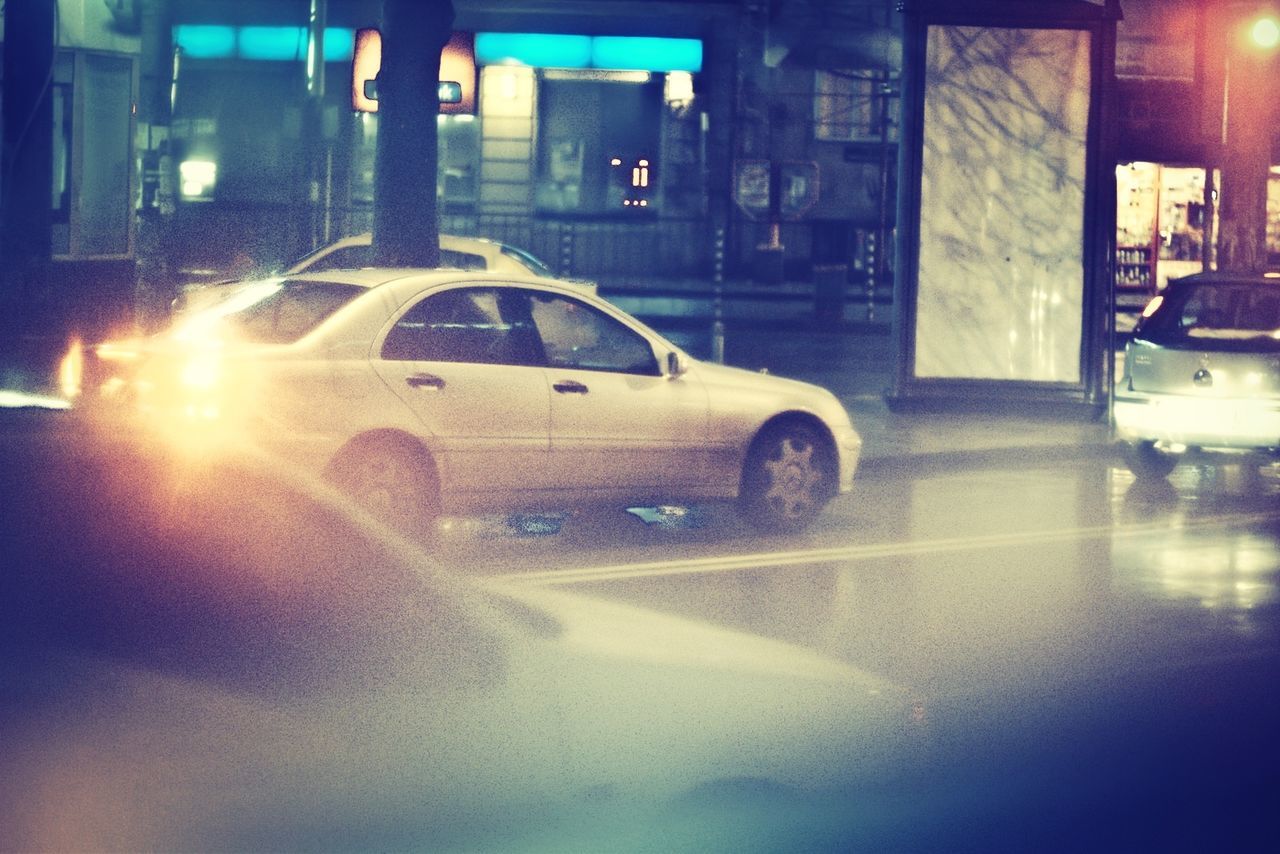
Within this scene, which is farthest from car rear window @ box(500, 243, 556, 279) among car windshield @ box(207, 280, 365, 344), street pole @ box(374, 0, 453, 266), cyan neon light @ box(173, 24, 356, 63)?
cyan neon light @ box(173, 24, 356, 63)

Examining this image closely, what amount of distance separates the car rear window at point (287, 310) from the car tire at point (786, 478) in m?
2.67

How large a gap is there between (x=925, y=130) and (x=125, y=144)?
15317 mm

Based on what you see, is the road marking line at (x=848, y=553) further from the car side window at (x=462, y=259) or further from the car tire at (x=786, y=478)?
the car side window at (x=462, y=259)

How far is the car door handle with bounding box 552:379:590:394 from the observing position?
1105 cm

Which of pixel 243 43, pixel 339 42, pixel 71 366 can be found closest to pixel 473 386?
pixel 71 366

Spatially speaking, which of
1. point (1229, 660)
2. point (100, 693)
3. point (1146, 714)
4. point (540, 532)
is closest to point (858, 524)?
point (540, 532)

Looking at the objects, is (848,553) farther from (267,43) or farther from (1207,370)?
(267,43)

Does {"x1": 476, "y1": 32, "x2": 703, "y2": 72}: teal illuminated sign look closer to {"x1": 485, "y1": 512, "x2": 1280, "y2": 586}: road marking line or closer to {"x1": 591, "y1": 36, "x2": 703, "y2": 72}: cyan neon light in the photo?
{"x1": 591, "y1": 36, "x2": 703, "y2": 72}: cyan neon light

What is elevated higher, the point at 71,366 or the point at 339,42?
the point at 339,42

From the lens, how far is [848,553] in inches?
449

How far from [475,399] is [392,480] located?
24.7 inches

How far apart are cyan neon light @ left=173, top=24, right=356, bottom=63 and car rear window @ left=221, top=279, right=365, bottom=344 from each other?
2954 cm

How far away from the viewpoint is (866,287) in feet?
122

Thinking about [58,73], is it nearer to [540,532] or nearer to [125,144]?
[125,144]
